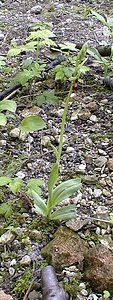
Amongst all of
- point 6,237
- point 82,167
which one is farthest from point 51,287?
point 82,167

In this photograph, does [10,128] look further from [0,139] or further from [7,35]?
[7,35]

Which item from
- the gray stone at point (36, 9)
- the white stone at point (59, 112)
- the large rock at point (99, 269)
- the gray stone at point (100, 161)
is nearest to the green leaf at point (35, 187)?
the large rock at point (99, 269)

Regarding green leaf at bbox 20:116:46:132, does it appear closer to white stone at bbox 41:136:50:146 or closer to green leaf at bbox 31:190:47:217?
green leaf at bbox 31:190:47:217

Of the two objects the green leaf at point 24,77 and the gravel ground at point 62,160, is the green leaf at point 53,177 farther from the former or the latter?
→ the green leaf at point 24,77

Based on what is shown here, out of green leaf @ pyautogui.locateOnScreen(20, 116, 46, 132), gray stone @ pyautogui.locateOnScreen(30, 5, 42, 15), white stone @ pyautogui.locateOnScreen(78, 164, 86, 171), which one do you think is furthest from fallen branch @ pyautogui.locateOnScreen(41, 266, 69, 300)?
gray stone @ pyautogui.locateOnScreen(30, 5, 42, 15)

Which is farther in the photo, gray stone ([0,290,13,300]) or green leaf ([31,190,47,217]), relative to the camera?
green leaf ([31,190,47,217])

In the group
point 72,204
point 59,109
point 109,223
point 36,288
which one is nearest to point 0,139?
point 59,109
